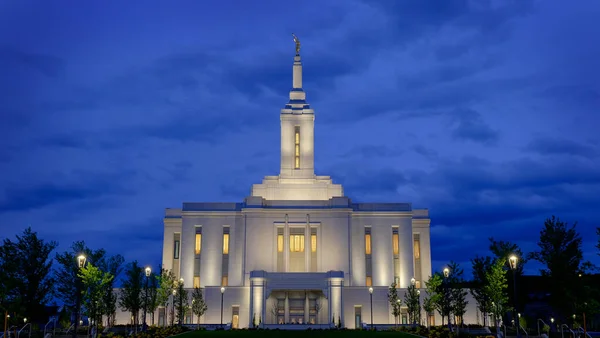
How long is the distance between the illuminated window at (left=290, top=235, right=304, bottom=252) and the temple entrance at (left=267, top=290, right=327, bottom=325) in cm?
676

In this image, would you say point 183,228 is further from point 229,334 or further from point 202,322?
point 229,334

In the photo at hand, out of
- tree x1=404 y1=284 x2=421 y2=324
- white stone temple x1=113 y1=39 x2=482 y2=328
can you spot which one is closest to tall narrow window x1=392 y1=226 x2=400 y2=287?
white stone temple x1=113 y1=39 x2=482 y2=328

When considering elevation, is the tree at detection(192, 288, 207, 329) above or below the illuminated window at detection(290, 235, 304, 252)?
below

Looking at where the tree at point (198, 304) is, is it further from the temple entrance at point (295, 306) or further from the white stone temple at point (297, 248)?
the temple entrance at point (295, 306)

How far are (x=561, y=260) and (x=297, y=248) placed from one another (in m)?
33.2


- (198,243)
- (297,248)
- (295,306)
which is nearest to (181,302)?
(295,306)

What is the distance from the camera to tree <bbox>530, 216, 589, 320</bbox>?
52625 millimetres

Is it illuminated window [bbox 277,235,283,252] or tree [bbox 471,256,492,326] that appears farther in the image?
illuminated window [bbox 277,235,283,252]

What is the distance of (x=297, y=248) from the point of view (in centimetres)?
7888

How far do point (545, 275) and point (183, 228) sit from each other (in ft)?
140

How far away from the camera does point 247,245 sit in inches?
3073

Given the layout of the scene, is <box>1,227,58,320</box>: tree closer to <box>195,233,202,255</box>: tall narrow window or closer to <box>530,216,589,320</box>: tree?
<box>195,233,202,255</box>: tall narrow window

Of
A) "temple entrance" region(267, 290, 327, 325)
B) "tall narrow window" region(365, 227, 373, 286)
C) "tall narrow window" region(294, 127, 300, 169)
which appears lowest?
"temple entrance" region(267, 290, 327, 325)

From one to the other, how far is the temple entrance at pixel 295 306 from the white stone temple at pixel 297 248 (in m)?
0.11
